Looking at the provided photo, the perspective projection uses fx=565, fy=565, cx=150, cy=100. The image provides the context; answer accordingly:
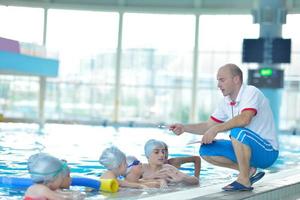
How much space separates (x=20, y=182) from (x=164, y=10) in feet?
58.4

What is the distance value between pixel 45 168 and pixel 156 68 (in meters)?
20.8

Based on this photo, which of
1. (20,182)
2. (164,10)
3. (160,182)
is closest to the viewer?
(20,182)

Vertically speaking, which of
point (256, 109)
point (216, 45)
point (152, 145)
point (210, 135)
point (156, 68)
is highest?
point (216, 45)

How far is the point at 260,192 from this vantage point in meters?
4.07

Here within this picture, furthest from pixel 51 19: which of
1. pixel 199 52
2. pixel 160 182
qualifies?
pixel 160 182

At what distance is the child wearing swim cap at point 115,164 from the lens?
190 inches

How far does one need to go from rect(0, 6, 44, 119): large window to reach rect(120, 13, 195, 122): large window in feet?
11.6

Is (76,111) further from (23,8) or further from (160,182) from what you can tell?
(160,182)

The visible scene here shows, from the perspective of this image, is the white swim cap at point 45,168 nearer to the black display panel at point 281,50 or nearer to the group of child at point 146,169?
the group of child at point 146,169

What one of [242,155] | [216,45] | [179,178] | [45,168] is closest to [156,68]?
[216,45]

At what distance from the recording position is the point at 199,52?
73.5 feet

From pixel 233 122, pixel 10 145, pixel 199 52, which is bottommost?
pixel 10 145

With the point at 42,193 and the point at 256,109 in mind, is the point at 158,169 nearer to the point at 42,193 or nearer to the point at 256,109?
the point at 256,109

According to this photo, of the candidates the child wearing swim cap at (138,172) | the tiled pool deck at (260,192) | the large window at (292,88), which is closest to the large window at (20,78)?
the large window at (292,88)
